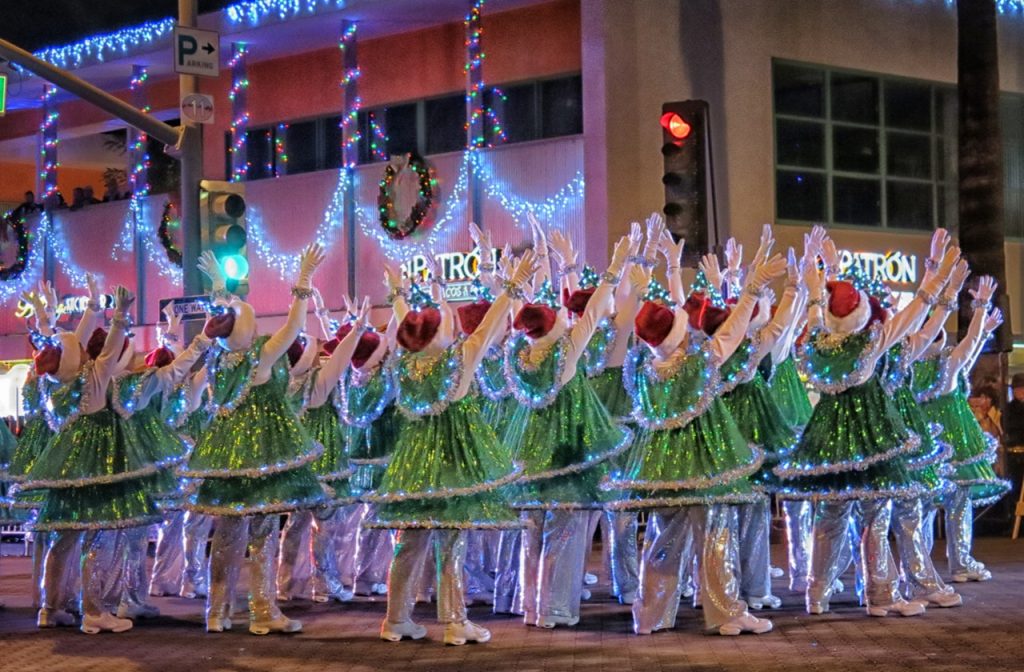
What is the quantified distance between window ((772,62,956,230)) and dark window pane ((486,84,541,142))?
3.07m

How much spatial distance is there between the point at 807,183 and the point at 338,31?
264 inches

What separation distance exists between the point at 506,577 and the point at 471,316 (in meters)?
2.07

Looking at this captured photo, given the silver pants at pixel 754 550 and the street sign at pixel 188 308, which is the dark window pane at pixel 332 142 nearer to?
the street sign at pixel 188 308

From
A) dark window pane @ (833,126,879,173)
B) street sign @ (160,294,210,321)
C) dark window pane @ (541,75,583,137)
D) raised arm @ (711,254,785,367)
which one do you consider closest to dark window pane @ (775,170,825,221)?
dark window pane @ (833,126,879,173)

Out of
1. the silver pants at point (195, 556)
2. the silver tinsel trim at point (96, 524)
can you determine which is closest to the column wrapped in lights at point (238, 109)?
the silver pants at point (195, 556)

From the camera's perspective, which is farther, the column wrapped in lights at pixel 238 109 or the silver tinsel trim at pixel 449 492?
the column wrapped in lights at pixel 238 109

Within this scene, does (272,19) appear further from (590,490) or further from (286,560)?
(590,490)

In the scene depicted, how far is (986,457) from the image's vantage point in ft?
44.0

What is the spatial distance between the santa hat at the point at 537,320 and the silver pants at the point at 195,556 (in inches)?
156

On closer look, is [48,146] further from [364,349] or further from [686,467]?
[686,467]

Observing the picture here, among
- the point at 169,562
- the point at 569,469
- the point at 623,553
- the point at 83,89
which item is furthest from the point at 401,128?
the point at 569,469

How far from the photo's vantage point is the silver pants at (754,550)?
11672 millimetres

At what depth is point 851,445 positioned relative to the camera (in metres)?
10.9

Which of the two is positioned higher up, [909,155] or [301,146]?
[301,146]
